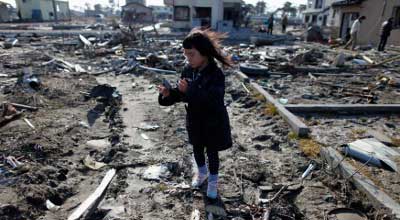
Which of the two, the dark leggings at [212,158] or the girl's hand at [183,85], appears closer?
the girl's hand at [183,85]

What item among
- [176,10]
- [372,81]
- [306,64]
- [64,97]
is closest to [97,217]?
[64,97]

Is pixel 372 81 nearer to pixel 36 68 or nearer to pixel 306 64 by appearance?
pixel 306 64

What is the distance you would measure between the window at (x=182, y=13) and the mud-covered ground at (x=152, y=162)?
100ft

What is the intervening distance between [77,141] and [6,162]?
123 centimetres

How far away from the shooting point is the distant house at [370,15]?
22.5 m

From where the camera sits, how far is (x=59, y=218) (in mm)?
3211

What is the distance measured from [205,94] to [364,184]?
7.54 feet

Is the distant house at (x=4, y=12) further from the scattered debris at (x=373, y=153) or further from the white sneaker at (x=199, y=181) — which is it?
the scattered debris at (x=373, y=153)

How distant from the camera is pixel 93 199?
3389 millimetres

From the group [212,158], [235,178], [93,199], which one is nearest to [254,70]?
[235,178]

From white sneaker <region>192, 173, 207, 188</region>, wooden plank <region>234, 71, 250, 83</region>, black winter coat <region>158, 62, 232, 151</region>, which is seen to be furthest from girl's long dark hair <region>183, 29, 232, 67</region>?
wooden plank <region>234, 71, 250, 83</region>

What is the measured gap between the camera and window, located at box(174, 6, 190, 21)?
118ft

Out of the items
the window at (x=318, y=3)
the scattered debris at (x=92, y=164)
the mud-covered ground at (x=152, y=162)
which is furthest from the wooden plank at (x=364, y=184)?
the window at (x=318, y=3)

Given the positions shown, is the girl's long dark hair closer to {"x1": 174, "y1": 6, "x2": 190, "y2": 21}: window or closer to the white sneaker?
the white sneaker
